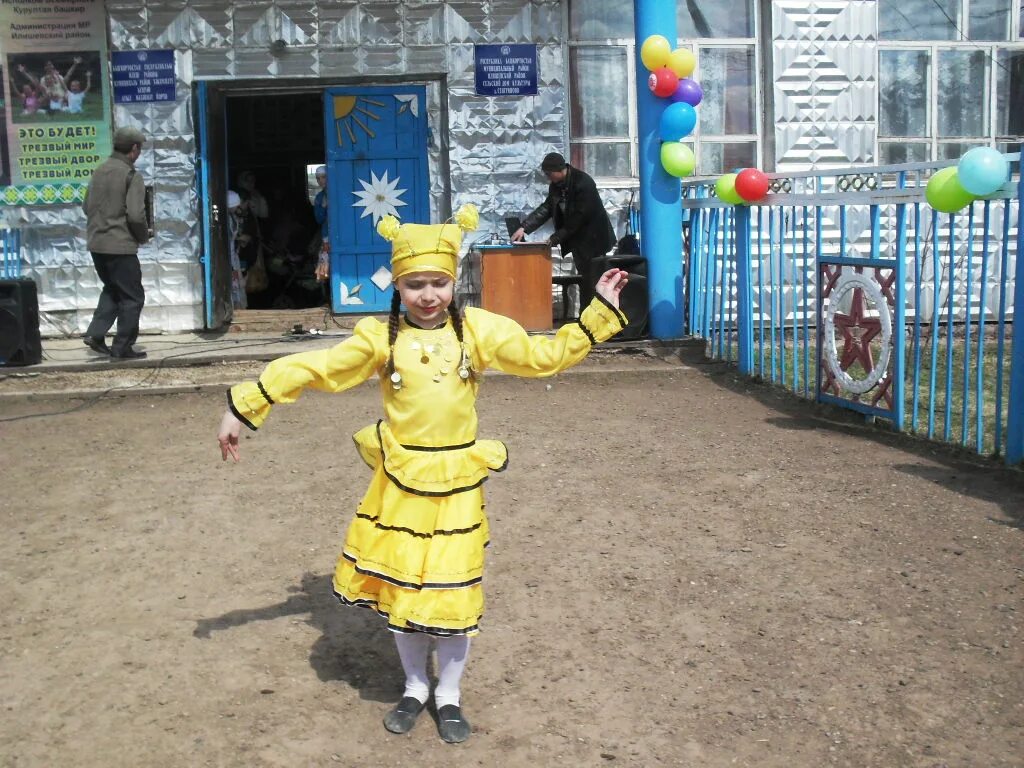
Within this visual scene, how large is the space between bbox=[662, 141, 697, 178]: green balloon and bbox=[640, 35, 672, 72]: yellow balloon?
64 cm

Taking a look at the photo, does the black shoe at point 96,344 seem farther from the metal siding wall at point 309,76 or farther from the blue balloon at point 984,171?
the blue balloon at point 984,171

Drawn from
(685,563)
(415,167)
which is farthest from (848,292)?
(415,167)

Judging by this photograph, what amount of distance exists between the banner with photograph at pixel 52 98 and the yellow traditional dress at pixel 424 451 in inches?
326

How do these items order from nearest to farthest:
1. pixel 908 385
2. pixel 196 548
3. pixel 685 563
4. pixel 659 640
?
pixel 659 640, pixel 685 563, pixel 196 548, pixel 908 385

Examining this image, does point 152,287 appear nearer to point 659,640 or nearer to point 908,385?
point 908,385

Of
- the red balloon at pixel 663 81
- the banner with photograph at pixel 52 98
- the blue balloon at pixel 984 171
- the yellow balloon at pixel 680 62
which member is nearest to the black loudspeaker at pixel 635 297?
the red balloon at pixel 663 81

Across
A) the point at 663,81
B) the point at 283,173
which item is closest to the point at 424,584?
the point at 663,81

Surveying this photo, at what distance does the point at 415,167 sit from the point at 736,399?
173 inches

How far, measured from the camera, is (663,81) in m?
9.84

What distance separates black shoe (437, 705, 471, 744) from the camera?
366cm

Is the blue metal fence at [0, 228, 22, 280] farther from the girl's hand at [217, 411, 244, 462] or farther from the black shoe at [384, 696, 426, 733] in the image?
the black shoe at [384, 696, 426, 733]

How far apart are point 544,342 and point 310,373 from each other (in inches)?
28.6

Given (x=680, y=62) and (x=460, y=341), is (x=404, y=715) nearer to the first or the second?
(x=460, y=341)

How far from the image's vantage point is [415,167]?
1164 centimetres
